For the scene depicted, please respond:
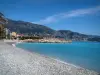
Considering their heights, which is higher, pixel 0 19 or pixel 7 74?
pixel 0 19

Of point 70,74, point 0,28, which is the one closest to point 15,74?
point 70,74

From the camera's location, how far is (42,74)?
10.4 m

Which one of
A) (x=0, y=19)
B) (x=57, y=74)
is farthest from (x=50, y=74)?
(x=0, y=19)

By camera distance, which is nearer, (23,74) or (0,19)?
(23,74)

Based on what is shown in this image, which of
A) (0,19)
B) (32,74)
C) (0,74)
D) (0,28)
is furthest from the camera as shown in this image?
(0,19)

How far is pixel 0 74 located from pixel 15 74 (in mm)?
699

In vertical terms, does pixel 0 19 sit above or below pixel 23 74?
above

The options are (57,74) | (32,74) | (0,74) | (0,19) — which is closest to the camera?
(0,74)

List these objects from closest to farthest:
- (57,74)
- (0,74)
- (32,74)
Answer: (0,74) → (32,74) → (57,74)

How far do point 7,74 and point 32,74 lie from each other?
4.05 feet

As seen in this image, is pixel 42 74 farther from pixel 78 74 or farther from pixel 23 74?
pixel 78 74

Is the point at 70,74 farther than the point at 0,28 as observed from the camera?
No

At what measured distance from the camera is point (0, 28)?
76750mm

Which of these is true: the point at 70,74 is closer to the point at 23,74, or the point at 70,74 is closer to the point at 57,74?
the point at 57,74
